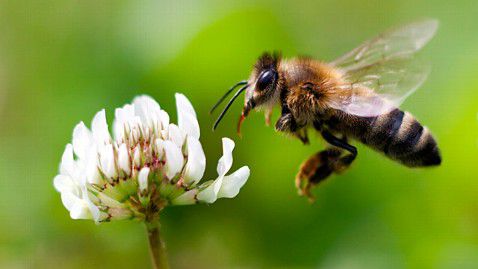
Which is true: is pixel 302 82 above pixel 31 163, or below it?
below

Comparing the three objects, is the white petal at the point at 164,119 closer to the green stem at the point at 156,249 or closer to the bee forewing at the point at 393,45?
the green stem at the point at 156,249

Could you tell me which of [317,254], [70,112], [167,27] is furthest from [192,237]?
[167,27]

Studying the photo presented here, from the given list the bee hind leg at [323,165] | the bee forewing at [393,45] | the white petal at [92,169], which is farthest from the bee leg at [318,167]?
the white petal at [92,169]

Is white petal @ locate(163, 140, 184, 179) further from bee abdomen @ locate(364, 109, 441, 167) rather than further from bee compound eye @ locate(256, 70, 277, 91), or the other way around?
bee abdomen @ locate(364, 109, 441, 167)

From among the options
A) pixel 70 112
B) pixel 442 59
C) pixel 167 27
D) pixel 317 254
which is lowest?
pixel 317 254

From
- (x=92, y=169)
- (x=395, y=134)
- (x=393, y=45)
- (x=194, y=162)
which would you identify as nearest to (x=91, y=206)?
(x=92, y=169)

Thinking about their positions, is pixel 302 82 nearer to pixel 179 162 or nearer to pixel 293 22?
pixel 179 162
